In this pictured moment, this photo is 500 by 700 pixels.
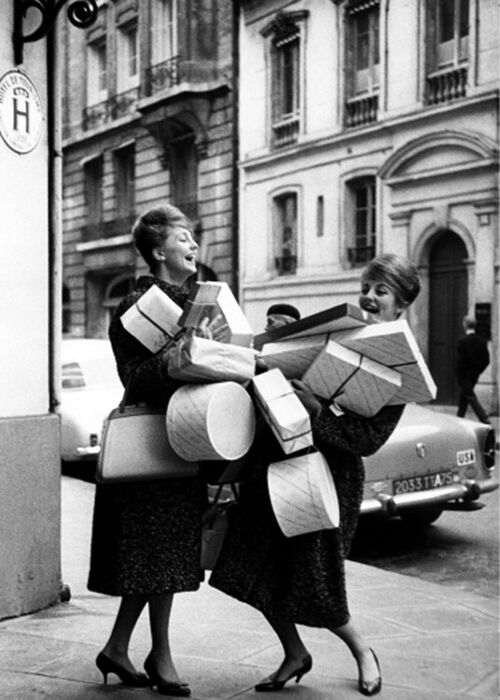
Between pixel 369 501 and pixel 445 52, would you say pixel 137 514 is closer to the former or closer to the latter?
pixel 369 501

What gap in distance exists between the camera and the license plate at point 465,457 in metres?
7.21

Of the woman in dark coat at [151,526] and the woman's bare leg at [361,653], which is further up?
the woman in dark coat at [151,526]

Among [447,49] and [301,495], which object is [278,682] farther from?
[447,49]

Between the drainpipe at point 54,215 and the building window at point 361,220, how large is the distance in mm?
14636

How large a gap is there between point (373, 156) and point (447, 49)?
97.0 inches

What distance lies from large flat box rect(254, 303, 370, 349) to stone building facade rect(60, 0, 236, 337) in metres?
18.9

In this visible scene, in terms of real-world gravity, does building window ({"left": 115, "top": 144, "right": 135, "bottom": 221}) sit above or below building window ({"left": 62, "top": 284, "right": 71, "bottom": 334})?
above

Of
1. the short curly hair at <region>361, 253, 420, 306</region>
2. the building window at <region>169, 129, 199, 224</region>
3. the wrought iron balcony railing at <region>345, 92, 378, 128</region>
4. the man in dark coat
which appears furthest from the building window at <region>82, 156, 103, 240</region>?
the short curly hair at <region>361, 253, 420, 306</region>

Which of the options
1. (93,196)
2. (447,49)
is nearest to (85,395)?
(447,49)

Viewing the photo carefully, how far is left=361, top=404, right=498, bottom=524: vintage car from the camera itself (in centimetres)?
667

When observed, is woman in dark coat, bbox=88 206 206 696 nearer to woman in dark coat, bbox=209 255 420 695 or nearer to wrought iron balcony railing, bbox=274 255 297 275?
woman in dark coat, bbox=209 255 420 695

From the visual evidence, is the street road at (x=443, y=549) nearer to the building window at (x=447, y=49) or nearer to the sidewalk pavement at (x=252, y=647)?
the sidewalk pavement at (x=252, y=647)

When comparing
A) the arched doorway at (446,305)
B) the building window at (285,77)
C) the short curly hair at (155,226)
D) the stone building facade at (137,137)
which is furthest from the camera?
the stone building facade at (137,137)

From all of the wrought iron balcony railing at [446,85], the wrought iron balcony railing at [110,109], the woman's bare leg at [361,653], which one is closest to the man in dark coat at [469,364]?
the wrought iron balcony railing at [446,85]
